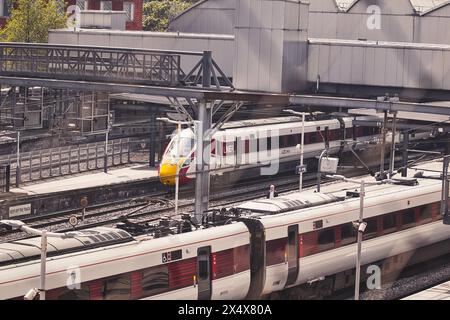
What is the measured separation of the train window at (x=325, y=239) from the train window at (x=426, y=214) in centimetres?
466

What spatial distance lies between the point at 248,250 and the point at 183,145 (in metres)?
16.7

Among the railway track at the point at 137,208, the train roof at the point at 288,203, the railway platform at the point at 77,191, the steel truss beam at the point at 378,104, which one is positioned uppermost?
the steel truss beam at the point at 378,104

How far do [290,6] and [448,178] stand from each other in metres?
7.78

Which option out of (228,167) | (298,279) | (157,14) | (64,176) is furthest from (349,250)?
(157,14)

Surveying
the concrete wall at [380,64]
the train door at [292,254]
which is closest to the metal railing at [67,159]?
the concrete wall at [380,64]

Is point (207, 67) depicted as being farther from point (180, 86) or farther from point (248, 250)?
point (248, 250)

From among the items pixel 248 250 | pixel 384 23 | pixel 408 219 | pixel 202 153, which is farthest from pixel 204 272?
pixel 384 23

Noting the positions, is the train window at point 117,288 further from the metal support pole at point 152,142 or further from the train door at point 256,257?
the metal support pole at point 152,142

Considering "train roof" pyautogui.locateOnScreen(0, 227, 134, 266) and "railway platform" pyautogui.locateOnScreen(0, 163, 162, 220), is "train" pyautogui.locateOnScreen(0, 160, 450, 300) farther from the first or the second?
"railway platform" pyautogui.locateOnScreen(0, 163, 162, 220)

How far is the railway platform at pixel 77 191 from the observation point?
106 feet

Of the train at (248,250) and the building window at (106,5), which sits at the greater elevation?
the building window at (106,5)

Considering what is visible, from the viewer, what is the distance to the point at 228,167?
38875 millimetres

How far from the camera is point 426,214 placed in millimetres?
28672
